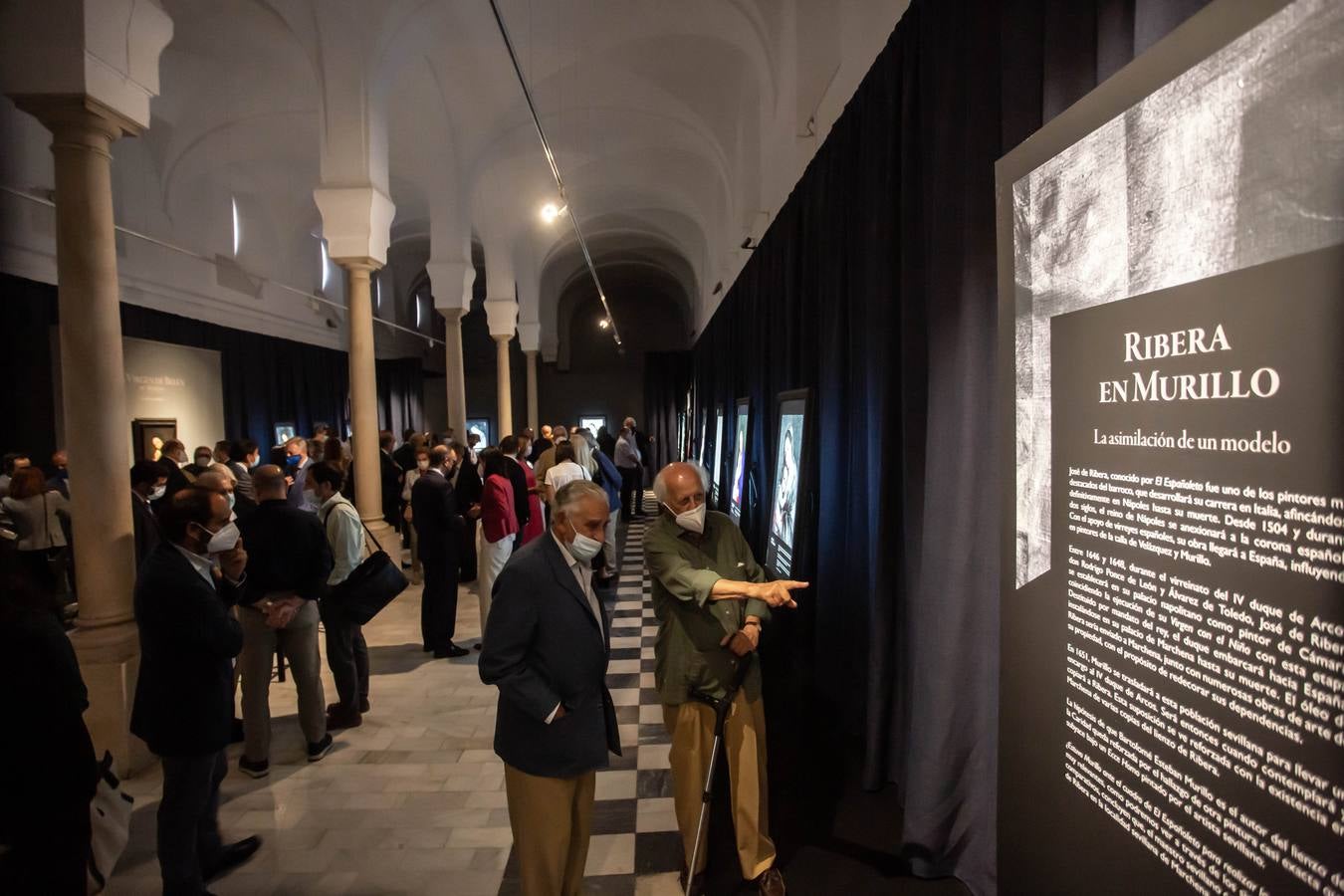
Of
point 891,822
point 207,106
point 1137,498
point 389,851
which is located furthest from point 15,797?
point 207,106

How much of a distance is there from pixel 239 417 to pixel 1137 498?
14.5 meters

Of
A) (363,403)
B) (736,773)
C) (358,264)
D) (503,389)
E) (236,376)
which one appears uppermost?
(358,264)

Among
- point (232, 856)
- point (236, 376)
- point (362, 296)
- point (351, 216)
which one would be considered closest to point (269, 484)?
point (232, 856)

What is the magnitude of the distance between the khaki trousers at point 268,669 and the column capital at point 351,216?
4168mm

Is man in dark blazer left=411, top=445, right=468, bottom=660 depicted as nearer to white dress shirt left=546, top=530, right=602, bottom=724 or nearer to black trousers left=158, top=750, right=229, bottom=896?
black trousers left=158, top=750, right=229, bottom=896

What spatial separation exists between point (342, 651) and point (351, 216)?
4341 mm

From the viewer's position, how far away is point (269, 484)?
3.40 metres

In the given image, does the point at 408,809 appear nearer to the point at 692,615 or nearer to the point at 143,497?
the point at 692,615

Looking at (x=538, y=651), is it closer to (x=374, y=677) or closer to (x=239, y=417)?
(x=374, y=677)

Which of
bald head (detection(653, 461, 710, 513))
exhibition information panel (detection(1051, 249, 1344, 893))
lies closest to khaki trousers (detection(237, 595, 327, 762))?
bald head (detection(653, 461, 710, 513))

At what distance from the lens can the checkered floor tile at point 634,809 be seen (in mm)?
2588

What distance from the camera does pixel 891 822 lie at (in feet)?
9.26

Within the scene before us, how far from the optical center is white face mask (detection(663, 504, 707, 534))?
96.4 inches

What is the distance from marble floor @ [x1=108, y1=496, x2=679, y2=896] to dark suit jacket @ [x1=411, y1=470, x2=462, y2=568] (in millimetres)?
943
